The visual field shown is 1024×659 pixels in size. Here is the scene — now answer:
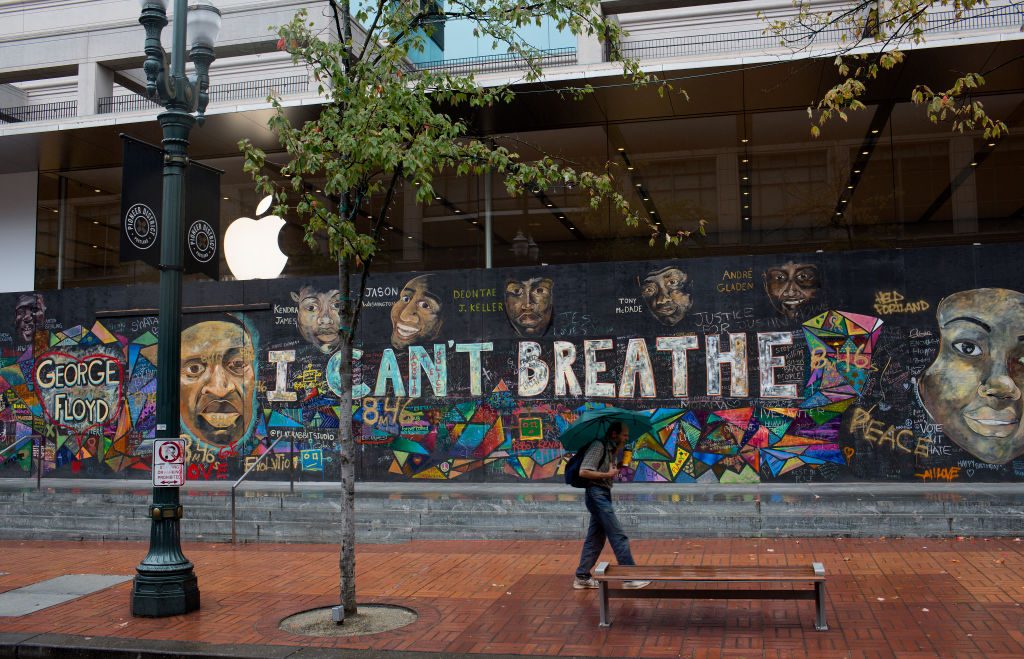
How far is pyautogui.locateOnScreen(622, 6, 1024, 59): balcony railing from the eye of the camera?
1432 cm

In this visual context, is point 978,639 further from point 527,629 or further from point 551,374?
point 551,374

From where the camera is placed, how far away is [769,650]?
6512 mm

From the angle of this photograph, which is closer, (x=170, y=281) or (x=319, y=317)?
(x=170, y=281)

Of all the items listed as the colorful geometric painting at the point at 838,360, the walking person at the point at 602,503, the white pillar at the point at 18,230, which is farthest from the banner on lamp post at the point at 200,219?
the white pillar at the point at 18,230

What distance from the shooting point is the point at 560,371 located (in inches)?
636

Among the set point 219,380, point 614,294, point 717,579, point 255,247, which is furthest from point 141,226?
point 255,247

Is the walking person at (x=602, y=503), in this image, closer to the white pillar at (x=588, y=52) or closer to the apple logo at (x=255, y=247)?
the white pillar at (x=588, y=52)

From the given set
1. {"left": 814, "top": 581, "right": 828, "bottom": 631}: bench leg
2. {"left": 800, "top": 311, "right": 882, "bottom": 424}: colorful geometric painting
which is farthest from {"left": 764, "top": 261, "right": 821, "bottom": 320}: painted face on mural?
{"left": 814, "top": 581, "right": 828, "bottom": 631}: bench leg

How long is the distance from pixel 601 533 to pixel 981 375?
9.26 m

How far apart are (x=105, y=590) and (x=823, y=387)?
11.2 metres

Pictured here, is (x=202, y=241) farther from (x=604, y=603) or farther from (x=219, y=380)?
(x=219, y=380)

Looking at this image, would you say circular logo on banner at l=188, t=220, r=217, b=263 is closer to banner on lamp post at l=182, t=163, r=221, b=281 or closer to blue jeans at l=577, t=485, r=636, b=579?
banner on lamp post at l=182, t=163, r=221, b=281

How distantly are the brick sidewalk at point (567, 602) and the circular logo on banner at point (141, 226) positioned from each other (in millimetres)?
3484

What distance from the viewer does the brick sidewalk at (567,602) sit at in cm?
678
